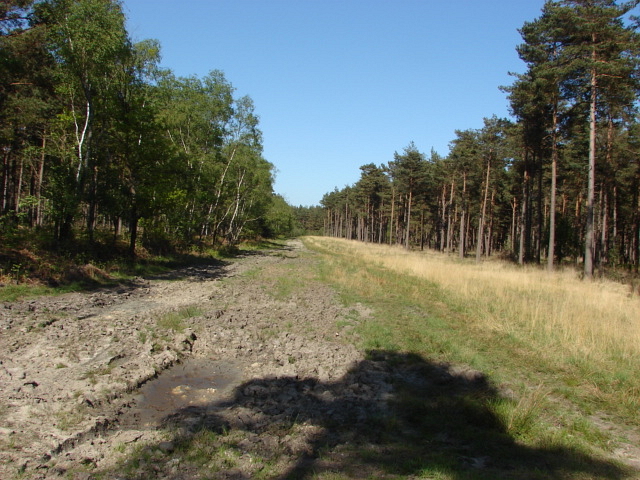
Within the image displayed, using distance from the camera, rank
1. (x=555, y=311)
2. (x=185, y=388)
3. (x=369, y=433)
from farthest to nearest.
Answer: (x=555, y=311)
(x=185, y=388)
(x=369, y=433)

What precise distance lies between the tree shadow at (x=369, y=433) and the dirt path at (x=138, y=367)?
0.22 feet

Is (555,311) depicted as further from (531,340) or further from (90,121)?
(90,121)

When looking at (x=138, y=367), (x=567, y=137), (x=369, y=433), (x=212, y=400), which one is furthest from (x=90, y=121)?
(x=567, y=137)

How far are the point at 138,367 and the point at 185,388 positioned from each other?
1.05 m

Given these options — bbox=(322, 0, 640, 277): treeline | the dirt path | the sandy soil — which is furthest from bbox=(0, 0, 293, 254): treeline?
bbox=(322, 0, 640, 277): treeline

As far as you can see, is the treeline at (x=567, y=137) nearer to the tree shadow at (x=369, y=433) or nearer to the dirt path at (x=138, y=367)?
the dirt path at (x=138, y=367)

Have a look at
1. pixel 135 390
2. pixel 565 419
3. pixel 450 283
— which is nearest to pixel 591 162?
pixel 450 283

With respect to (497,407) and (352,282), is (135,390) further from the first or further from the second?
(352,282)

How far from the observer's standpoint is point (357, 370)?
23.1 feet

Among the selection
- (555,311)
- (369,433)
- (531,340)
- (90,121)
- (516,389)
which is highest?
(90,121)

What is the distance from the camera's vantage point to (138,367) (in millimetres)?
6711

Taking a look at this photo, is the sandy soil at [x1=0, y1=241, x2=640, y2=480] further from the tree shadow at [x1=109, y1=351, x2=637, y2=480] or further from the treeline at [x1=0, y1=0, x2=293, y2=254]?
the treeline at [x1=0, y1=0, x2=293, y2=254]

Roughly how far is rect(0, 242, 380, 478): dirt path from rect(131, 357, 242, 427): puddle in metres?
0.03

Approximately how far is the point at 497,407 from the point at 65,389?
5776mm
